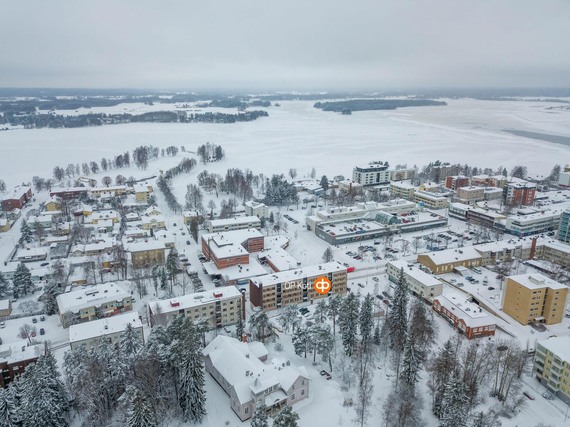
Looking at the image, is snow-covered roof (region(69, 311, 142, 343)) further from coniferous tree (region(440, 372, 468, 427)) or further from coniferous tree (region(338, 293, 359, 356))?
coniferous tree (region(440, 372, 468, 427))

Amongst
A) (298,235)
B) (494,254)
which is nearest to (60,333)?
(298,235)

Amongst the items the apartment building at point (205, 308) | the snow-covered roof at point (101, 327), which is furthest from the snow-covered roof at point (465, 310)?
the snow-covered roof at point (101, 327)

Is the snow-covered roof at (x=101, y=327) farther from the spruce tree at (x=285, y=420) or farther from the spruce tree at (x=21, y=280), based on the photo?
the spruce tree at (x=285, y=420)

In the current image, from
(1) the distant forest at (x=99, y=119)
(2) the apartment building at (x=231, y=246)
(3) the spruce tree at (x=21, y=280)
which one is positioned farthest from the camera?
(1) the distant forest at (x=99, y=119)

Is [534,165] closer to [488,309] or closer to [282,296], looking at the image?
[488,309]

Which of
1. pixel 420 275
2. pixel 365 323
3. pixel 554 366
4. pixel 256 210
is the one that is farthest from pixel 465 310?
pixel 256 210

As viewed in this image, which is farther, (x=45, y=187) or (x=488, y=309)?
(x=45, y=187)

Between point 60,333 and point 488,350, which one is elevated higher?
point 488,350
